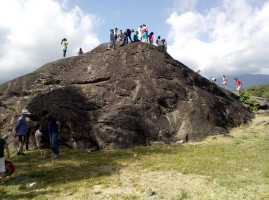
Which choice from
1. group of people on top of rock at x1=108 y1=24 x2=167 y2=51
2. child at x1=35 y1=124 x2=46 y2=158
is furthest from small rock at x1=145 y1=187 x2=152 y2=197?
group of people on top of rock at x1=108 y1=24 x2=167 y2=51

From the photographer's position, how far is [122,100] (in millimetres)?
20766

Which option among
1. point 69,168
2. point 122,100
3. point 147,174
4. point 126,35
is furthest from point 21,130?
point 126,35

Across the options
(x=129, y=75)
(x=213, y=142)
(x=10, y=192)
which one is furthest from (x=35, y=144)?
(x=213, y=142)

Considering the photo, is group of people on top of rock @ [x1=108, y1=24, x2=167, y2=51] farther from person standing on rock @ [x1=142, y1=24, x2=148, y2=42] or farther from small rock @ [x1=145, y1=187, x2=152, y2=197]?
small rock @ [x1=145, y1=187, x2=152, y2=197]

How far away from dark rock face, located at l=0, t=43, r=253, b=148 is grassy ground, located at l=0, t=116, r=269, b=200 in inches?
111

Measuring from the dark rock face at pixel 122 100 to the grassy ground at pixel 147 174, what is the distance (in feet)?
9.25

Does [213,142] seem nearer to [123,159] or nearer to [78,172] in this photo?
[123,159]

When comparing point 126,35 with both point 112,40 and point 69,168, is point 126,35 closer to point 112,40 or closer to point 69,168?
point 112,40

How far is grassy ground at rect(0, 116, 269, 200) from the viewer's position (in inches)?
322

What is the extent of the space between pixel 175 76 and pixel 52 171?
16.8m

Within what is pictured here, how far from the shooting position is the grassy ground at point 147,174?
8188mm

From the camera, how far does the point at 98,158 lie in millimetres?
13859

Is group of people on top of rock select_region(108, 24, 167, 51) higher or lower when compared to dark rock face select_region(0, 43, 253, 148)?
higher

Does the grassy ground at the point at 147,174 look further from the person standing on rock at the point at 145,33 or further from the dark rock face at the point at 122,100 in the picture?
the person standing on rock at the point at 145,33
